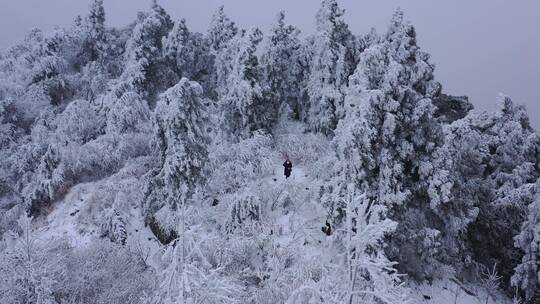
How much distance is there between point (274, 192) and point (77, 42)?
25.6m

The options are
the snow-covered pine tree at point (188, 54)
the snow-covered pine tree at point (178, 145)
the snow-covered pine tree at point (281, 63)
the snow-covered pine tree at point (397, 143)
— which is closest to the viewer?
the snow-covered pine tree at point (397, 143)

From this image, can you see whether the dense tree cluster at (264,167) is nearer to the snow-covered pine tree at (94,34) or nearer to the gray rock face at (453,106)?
the gray rock face at (453,106)

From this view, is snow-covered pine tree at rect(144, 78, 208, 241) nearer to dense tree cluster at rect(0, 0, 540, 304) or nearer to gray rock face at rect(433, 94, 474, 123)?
dense tree cluster at rect(0, 0, 540, 304)

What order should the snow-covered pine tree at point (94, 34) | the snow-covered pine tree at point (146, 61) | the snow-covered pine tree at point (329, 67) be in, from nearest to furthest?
1. the snow-covered pine tree at point (329, 67)
2. the snow-covered pine tree at point (146, 61)
3. the snow-covered pine tree at point (94, 34)

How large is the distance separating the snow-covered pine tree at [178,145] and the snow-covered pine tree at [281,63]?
33.5ft

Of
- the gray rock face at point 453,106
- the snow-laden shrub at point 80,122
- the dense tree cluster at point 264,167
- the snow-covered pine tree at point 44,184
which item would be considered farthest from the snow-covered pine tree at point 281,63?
the snow-covered pine tree at point 44,184

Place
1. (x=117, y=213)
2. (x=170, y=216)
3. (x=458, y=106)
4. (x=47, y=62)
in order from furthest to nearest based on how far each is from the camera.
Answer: (x=458, y=106), (x=47, y=62), (x=117, y=213), (x=170, y=216)

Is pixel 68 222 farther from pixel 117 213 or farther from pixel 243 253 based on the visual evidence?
pixel 243 253

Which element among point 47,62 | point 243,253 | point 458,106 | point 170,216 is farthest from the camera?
point 458,106

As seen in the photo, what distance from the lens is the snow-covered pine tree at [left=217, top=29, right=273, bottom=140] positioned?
2644 cm

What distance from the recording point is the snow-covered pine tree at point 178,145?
792 inches

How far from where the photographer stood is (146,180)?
73.5 ft

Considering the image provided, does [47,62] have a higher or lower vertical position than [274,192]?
higher

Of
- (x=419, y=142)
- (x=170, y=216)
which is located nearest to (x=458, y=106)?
(x=419, y=142)
